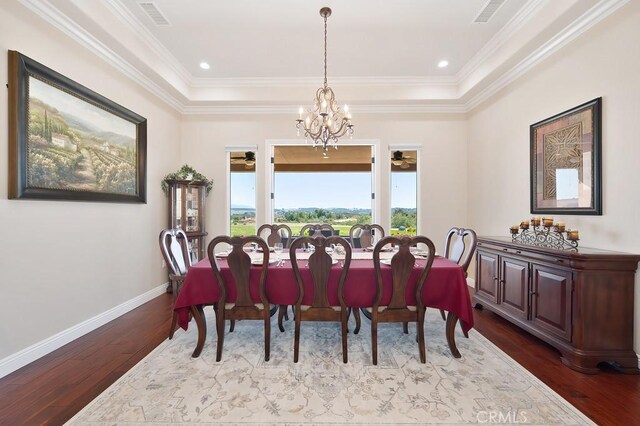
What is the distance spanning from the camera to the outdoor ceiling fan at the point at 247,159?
16.3 ft

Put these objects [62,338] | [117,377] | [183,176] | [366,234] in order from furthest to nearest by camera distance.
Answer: [183,176], [366,234], [62,338], [117,377]

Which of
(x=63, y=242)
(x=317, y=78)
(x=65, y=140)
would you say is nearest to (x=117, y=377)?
(x=63, y=242)

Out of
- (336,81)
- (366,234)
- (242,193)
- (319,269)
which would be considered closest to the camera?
(319,269)

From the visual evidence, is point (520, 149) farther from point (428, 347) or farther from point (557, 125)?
point (428, 347)

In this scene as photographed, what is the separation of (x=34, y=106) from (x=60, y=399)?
231cm

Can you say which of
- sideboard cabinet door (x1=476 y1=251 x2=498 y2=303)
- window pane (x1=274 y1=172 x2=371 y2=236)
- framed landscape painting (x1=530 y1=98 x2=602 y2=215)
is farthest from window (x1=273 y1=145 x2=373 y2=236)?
framed landscape painting (x1=530 y1=98 x2=602 y2=215)

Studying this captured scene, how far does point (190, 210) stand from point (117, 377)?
269 centimetres

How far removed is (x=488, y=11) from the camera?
2965 millimetres

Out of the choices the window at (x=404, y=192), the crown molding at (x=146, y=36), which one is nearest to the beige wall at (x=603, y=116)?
the window at (x=404, y=192)

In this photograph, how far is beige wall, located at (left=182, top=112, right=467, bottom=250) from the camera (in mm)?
4781

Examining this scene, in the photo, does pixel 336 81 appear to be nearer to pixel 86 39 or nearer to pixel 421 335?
pixel 86 39

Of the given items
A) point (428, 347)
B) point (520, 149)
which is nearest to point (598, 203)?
point (520, 149)

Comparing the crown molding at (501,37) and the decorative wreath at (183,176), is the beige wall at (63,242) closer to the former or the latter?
the decorative wreath at (183,176)

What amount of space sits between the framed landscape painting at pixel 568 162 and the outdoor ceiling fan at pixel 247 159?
410 centimetres
